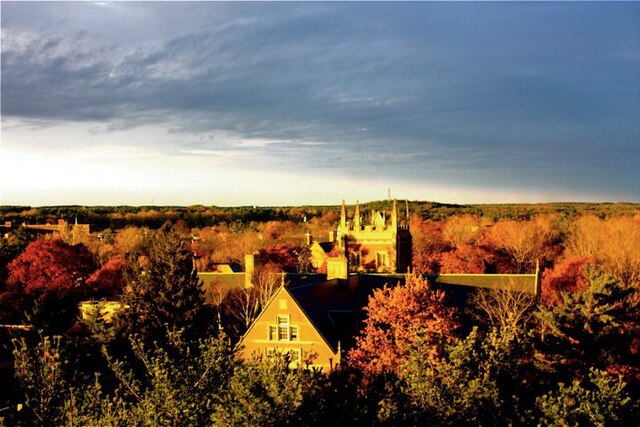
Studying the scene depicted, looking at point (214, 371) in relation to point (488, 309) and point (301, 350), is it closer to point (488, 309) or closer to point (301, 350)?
point (301, 350)

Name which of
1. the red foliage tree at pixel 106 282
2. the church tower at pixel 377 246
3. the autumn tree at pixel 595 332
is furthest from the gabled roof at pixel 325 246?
the autumn tree at pixel 595 332

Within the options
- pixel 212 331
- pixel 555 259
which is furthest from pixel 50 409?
pixel 555 259

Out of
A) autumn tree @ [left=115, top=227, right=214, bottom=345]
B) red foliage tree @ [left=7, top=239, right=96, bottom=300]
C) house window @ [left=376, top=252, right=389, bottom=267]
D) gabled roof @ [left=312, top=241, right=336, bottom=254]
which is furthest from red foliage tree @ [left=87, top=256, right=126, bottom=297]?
house window @ [left=376, top=252, right=389, bottom=267]

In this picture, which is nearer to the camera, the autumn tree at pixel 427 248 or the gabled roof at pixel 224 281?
the gabled roof at pixel 224 281

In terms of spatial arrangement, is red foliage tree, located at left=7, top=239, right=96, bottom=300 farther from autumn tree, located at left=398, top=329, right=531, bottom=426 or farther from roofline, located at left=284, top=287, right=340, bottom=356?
autumn tree, located at left=398, top=329, right=531, bottom=426

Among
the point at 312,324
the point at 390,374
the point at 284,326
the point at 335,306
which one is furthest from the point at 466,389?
the point at 335,306

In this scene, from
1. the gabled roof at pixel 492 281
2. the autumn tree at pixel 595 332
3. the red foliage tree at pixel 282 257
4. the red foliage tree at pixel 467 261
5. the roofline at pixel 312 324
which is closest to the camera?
the autumn tree at pixel 595 332

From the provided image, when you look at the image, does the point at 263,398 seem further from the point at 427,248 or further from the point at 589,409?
the point at 427,248

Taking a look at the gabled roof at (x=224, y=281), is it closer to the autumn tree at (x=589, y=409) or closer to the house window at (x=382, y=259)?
the house window at (x=382, y=259)
